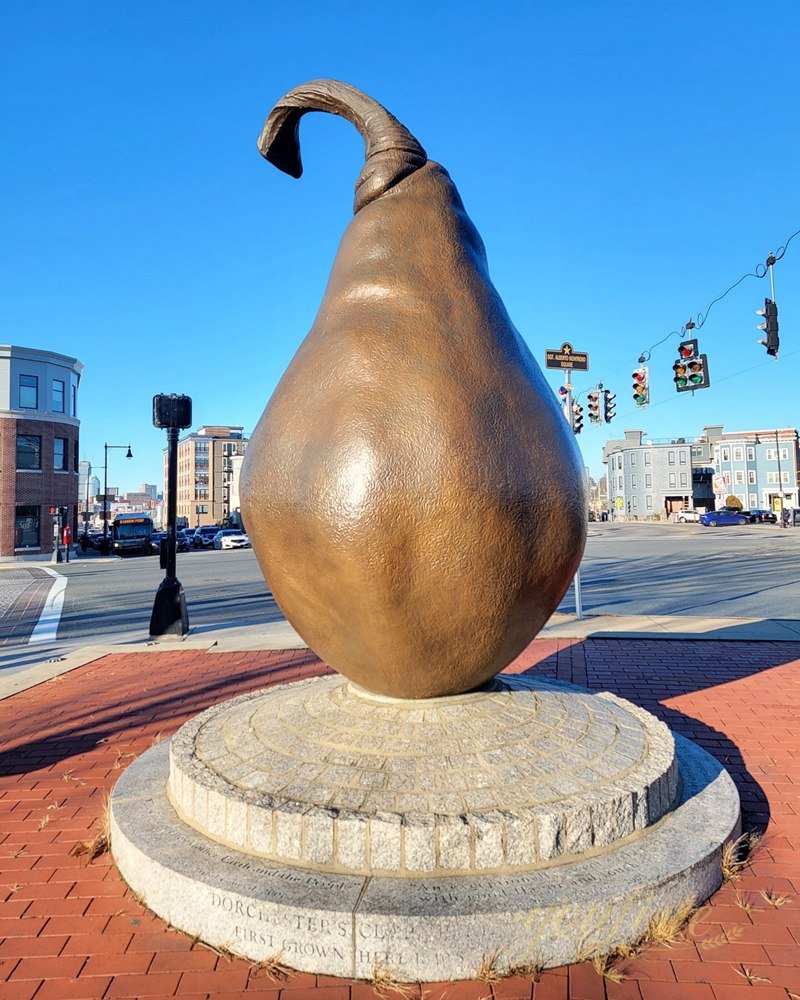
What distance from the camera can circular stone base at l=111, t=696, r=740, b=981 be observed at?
2691 mm

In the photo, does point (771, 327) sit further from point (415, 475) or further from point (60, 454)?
point (60, 454)

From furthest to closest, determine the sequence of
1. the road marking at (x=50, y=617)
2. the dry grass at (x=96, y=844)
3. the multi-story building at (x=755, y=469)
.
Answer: the multi-story building at (x=755, y=469) → the road marking at (x=50, y=617) → the dry grass at (x=96, y=844)

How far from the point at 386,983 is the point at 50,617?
44.1 feet

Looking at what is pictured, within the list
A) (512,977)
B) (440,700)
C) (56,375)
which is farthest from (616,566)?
(56,375)

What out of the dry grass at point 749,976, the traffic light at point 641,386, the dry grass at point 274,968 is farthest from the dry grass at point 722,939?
the traffic light at point 641,386

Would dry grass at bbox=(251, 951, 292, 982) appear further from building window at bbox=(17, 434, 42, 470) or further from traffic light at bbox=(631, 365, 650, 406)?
building window at bbox=(17, 434, 42, 470)

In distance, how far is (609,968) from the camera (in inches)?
108

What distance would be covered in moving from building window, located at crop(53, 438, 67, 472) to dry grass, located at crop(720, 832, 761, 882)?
42518 mm

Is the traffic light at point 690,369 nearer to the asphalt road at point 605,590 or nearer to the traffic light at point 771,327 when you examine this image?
the traffic light at point 771,327

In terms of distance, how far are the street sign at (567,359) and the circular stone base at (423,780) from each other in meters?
8.63

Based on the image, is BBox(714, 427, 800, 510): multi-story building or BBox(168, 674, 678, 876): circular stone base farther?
BBox(714, 427, 800, 510): multi-story building

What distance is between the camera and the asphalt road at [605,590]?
42.1ft

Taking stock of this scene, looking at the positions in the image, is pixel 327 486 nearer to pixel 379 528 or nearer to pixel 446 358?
pixel 379 528

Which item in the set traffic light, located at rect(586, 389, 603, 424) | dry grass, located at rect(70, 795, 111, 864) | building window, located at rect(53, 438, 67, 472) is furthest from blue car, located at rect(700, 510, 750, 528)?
dry grass, located at rect(70, 795, 111, 864)
